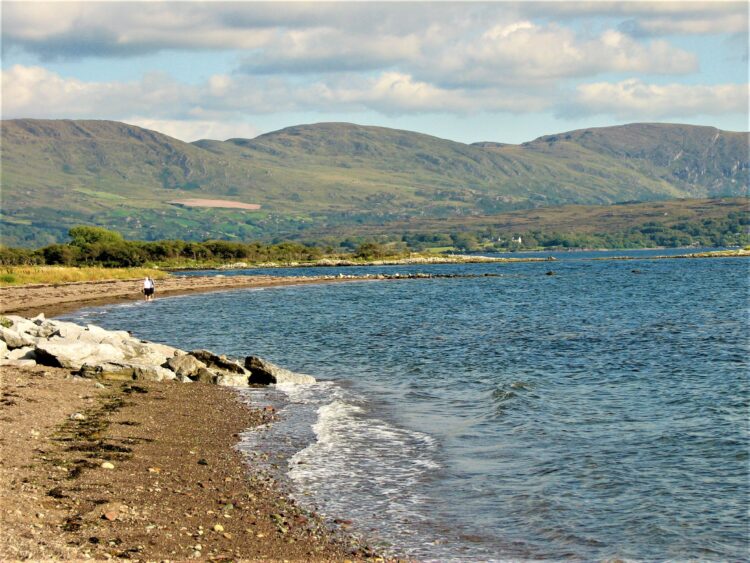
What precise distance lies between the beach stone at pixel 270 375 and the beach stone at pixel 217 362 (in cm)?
64

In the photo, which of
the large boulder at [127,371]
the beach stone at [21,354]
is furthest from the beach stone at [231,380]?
the beach stone at [21,354]

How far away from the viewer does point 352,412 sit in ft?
98.0

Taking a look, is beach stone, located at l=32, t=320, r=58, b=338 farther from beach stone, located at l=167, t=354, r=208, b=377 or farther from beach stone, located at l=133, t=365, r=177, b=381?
beach stone, located at l=133, t=365, r=177, b=381

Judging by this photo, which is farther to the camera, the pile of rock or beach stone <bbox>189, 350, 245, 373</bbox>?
beach stone <bbox>189, 350, 245, 373</bbox>

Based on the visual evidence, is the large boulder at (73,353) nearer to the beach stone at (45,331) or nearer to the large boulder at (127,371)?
the large boulder at (127,371)

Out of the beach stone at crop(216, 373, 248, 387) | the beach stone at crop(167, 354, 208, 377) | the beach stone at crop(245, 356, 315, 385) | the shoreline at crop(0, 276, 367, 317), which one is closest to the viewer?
the beach stone at crop(167, 354, 208, 377)

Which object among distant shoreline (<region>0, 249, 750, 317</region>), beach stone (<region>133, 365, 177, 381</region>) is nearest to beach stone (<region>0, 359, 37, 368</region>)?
beach stone (<region>133, 365, 177, 381</region>)

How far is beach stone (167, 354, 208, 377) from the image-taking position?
35312mm

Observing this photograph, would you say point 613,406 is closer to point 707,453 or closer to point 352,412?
point 707,453

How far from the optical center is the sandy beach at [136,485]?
574 inches

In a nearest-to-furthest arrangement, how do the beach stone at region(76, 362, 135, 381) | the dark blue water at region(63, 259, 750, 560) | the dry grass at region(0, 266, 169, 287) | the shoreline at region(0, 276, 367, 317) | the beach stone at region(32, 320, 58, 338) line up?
the dark blue water at region(63, 259, 750, 560)
the beach stone at region(76, 362, 135, 381)
the beach stone at region(32, 320, 58, 338)
the shoreline at region(0, 276, 367, 317)
the dry grass at region(0, 266, 169, 287)

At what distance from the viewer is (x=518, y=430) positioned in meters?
26.6

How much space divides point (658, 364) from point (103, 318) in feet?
145

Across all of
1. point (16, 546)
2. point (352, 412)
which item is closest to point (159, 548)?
point (16, 546)
